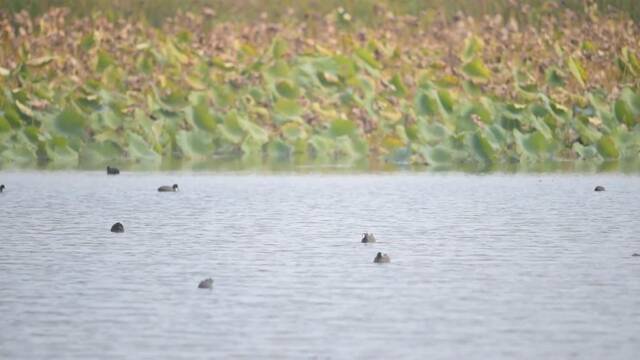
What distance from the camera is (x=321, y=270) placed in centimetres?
1318

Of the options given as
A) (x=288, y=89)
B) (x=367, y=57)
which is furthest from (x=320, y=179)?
(x=367, y=57)

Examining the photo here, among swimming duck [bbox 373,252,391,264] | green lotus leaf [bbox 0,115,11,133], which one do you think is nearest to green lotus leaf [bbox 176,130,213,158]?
green lotus leaf [bbox 0,115,11,133]

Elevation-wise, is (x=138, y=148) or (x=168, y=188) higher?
(x=138, y=148)

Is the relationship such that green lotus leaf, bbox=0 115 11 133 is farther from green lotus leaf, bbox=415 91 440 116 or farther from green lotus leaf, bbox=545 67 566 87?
green lotus leaf, bbox=545 67 566 87

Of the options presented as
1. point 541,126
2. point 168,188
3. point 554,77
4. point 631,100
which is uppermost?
point 554,77

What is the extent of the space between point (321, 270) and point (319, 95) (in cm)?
1285

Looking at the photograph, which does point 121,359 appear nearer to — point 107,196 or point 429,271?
point 429,271

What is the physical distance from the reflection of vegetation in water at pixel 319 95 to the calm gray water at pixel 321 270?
3154mm

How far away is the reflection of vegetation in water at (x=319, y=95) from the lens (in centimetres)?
2428

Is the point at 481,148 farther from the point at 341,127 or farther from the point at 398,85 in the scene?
the point at 398,85

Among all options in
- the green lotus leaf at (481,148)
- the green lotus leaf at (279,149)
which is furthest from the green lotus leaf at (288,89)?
the green lotus leaf at (481,148)

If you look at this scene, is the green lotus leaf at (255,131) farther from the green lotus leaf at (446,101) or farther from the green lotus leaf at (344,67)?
the green lotus leaf at (446,101)

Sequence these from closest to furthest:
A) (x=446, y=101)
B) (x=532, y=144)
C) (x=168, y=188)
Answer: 1. (x=168, y=188)
2. (x=532, y=144)
3. (x=446, y=101)

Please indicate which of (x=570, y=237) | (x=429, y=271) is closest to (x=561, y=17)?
(x=570, y=237)
